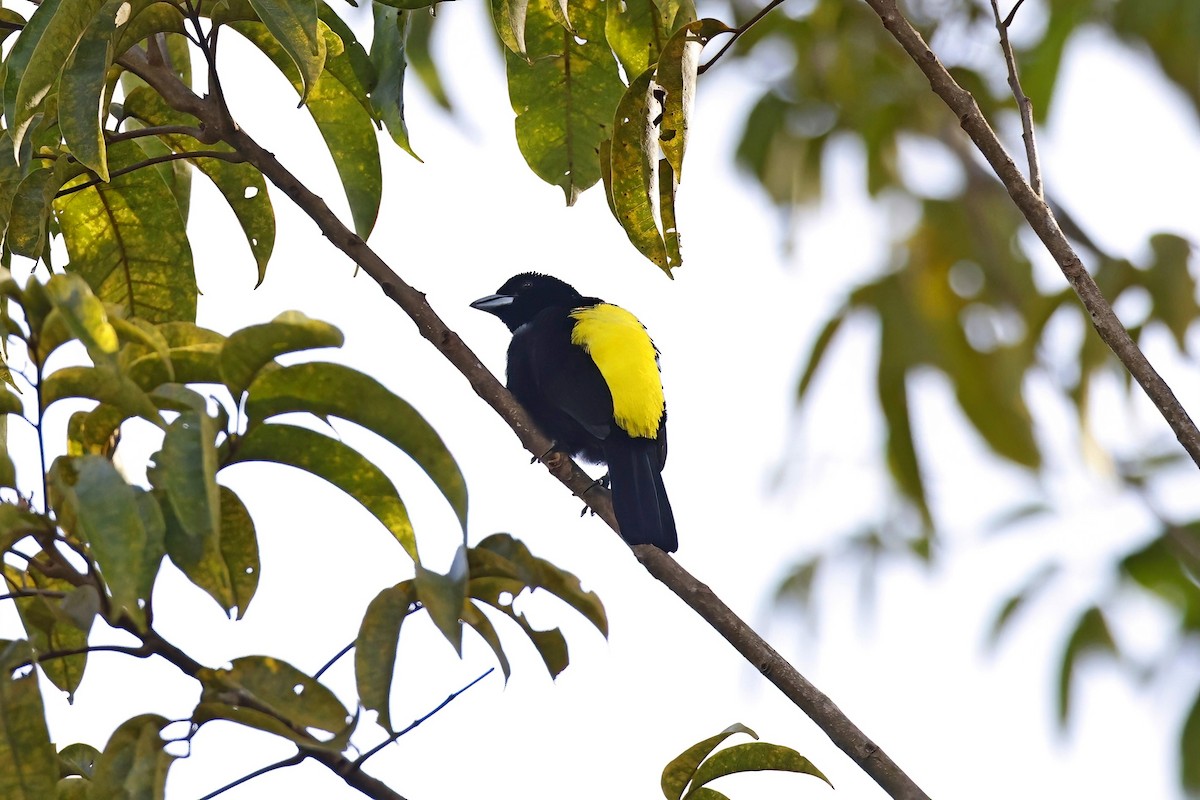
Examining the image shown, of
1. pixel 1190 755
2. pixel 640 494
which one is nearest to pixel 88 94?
pixel 640 494

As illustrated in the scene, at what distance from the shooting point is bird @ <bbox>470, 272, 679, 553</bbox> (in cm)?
400

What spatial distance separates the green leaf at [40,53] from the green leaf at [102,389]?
0.56 m

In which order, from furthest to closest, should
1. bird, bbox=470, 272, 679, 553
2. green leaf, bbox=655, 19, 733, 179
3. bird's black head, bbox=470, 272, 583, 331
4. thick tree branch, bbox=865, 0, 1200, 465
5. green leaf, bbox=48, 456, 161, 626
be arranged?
bird's black head, bbox=470, 272, 583, 331 < bird, bbox=470, 272, 679, 553 < green leaf, bbox=655, 19, 733, 179 < thick tree branch, bbox=865, 0, 1200, 465 < green leaf, bbox=48, 456, 161, 626

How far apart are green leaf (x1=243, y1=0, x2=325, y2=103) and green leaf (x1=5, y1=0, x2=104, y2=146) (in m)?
0.25

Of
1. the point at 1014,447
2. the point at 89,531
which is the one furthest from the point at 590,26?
the point at 1014,447

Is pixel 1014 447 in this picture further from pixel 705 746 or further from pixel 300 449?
pixel 300 449

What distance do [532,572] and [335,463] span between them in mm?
310

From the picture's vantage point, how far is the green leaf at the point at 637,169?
7.20 ft

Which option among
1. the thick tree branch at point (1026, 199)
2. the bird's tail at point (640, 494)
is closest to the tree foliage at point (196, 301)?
the thick tree branch at point (1026, 199)

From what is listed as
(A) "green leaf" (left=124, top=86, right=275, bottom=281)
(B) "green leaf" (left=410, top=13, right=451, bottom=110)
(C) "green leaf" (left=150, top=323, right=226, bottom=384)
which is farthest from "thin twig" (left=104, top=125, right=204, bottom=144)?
(B) "green leaf" (left=410, top=13, right=451, bottom=110)

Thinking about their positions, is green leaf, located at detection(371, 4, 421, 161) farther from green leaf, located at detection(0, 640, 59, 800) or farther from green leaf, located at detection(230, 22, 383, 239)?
green leaf, located at detection(0, 640, 59, 800)

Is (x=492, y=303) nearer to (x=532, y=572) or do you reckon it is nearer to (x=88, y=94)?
(x=88, y=94)

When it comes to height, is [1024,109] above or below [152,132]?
below

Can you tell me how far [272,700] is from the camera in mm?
1614
